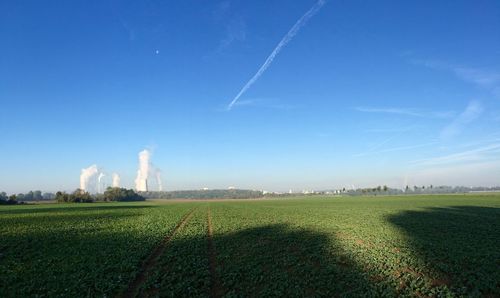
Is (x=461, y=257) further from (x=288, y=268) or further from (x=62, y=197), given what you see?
(x=62, y=197)

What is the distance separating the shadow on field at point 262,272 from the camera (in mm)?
17234

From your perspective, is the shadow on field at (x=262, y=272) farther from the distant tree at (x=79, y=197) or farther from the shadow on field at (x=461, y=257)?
the distant tree at (x=79, y=197)

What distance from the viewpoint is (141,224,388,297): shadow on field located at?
56.5 feet

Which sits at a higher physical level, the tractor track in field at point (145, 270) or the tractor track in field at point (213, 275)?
the tractor track in field at point (145, 270)

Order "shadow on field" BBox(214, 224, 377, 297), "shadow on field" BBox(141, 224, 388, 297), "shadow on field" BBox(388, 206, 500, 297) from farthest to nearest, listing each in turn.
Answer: "shadow on field" BBox(388, 206, 500, 297), "shadow on field" BBox(214, 224, 377, 297), "shadow on field" BBox(141, 224, 388, 297)

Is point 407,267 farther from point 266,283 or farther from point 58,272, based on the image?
point 58,272

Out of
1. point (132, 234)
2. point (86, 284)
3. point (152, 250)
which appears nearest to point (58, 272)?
point (86, 284)

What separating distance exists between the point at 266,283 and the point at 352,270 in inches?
240

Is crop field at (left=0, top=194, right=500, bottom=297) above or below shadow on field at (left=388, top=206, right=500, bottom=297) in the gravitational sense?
above

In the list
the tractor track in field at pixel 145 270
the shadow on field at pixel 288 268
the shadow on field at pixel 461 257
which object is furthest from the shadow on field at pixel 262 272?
the shadow on field at pixel 461 257

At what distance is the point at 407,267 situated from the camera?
835 inches

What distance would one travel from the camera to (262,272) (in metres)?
20.5

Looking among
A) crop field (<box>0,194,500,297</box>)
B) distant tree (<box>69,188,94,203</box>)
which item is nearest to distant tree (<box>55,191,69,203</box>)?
distant tree (<box>69,188,94,203</box>)

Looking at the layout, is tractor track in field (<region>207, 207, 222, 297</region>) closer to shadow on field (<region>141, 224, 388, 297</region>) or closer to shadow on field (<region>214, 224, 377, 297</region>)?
shadow on field (<region>141, 224, 388, 297</region>)
